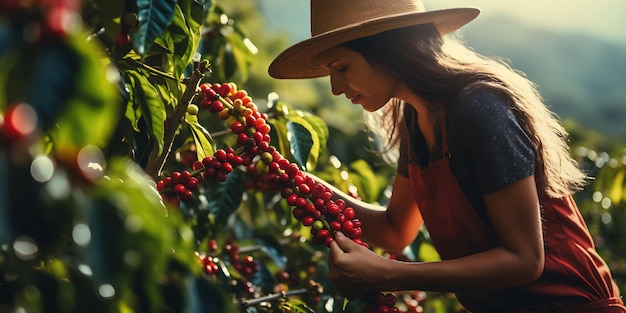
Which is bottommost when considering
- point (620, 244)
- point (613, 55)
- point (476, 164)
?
point (613, 55)

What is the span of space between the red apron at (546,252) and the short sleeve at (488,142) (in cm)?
10

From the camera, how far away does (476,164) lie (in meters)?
1.65

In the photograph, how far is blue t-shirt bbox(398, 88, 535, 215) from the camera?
160 cm

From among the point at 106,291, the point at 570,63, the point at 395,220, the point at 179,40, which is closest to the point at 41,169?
the point at 106,291

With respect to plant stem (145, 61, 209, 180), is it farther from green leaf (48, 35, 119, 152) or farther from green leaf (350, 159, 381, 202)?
green leaf (350, 159, 381, 202)

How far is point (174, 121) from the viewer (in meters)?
1.55

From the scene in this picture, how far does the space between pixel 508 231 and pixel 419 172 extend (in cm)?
43

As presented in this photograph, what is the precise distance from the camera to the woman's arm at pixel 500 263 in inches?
61.4

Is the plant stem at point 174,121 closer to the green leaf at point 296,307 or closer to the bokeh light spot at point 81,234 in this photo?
the green leaf at point 296,307

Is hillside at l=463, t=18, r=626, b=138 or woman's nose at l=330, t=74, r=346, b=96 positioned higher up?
woman's nose at l=330, t=74, r=346, b=96

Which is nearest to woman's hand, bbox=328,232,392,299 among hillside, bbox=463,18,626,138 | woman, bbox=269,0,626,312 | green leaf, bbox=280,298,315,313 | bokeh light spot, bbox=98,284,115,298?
woman, bbox=269,0,626,312

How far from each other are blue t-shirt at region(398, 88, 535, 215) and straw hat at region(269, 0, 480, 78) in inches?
9.4

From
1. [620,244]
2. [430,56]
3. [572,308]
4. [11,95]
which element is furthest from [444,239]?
[620,244]

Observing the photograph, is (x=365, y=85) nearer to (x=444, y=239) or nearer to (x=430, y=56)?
(x=430, y=56)
